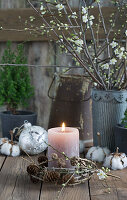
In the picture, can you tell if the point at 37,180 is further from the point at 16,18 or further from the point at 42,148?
the point at 16,18

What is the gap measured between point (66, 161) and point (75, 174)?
7 centimetres

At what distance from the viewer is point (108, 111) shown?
7.16 feet

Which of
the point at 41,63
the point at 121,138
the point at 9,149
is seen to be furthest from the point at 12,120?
the point at 121,138

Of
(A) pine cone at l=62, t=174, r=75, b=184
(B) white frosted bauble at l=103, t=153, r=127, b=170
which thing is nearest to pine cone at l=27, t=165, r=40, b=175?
(A) pine cone at l=62, t=174, r=75, b=184

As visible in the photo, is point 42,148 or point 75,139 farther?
point 42,148

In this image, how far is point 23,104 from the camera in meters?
2.72

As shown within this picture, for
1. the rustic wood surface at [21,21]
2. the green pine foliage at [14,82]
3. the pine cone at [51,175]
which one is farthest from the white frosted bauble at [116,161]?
the rustic wood surface at [21,21]

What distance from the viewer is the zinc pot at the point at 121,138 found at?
2012 millimetres

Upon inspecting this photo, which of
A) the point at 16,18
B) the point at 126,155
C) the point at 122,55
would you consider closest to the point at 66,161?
the point at 126,155

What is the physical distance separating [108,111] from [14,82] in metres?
0.78

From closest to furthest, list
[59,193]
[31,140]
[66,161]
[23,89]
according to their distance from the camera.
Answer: [59,193] → [66,161] → [31,140] → [23,89]

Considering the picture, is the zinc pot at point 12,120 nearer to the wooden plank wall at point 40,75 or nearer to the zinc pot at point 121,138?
the wooden plank wall at point 40,75

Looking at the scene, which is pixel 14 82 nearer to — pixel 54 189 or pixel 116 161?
pixel 116 161

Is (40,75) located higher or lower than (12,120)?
higher
